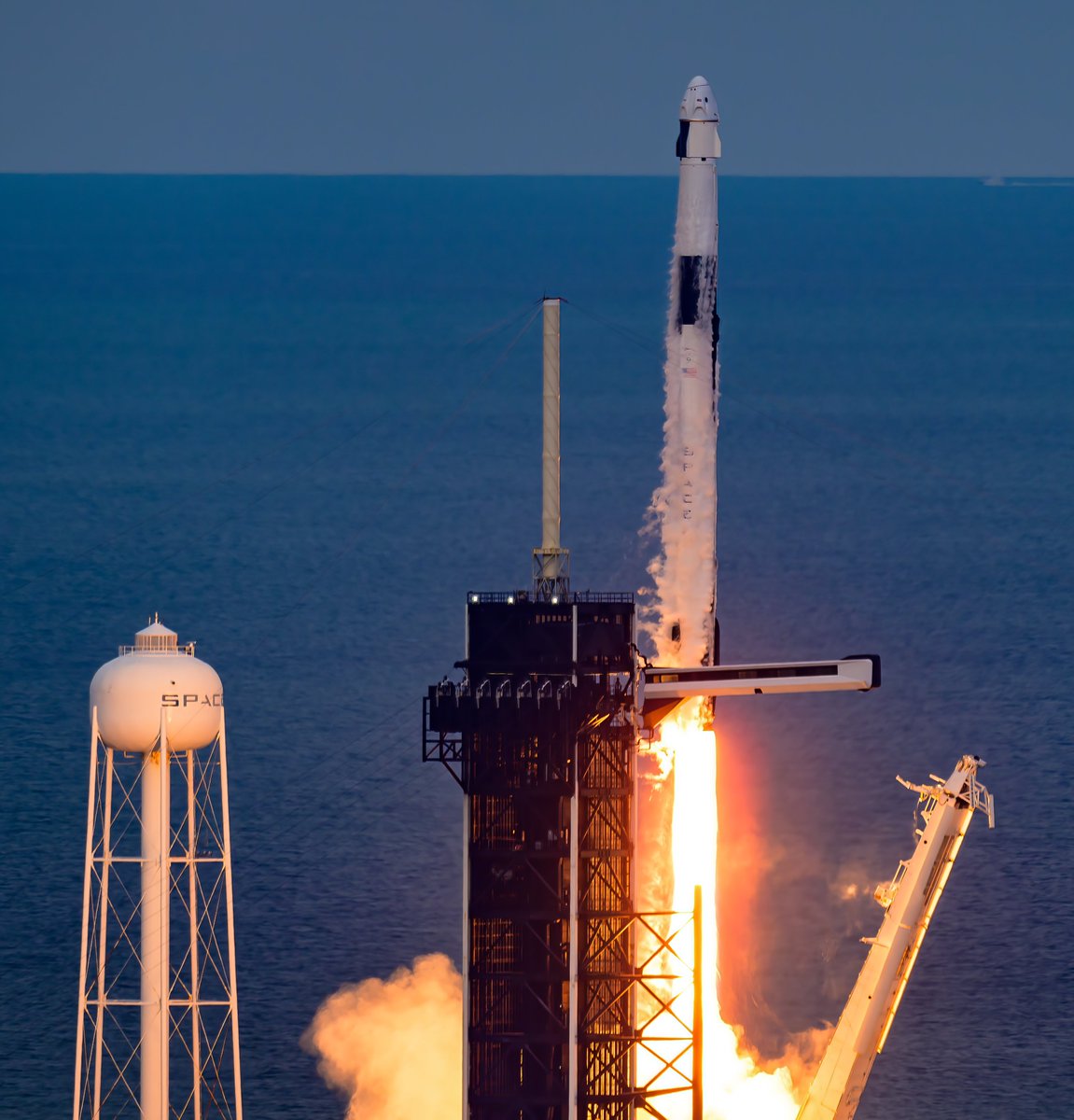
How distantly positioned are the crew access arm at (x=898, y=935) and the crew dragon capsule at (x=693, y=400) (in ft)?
33.1

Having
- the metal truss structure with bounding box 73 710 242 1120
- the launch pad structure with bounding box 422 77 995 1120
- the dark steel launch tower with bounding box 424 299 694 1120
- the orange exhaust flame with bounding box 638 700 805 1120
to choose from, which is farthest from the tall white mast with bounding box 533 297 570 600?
the metal truss structure with bounding box 73 710 242 1120

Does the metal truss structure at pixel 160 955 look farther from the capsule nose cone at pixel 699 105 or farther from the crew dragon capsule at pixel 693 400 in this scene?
the capsule nose cone at pixel 699 105

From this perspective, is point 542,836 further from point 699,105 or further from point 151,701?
point 699,105

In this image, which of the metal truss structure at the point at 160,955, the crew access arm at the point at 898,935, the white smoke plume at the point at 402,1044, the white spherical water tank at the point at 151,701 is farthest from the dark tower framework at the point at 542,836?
the white smoke plume at the point at 402,1044

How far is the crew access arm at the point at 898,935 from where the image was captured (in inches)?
3738

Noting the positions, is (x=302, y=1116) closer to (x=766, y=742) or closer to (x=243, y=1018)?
(x=243, y=1018)

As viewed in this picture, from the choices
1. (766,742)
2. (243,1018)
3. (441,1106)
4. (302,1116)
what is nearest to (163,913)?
(441,1106)

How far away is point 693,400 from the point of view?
104 metres

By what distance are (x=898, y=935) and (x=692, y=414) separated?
18996 mm

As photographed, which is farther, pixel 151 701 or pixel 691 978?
pixel 691 978

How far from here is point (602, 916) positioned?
95.9 meters

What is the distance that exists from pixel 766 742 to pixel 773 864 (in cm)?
2282

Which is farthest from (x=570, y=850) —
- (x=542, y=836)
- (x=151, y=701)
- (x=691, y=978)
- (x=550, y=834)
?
(x=151, y=701)

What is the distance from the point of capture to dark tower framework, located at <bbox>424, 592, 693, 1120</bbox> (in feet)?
308
